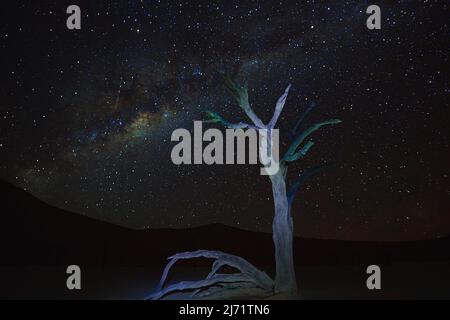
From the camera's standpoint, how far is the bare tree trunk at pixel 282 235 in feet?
19.5

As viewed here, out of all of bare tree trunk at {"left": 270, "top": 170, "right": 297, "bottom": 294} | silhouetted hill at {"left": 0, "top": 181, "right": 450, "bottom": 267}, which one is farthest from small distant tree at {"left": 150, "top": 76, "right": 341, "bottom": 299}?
silhouetted hill at {"left": 0, "top": 181, "right": 450, "bottom": 267}

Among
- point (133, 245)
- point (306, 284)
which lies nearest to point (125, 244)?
point (133, 245)

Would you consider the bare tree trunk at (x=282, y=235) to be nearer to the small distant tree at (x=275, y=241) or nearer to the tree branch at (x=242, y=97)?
the small distant tree at (x=275, y=241)

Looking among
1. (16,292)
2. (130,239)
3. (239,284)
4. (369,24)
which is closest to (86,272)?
(16,292)

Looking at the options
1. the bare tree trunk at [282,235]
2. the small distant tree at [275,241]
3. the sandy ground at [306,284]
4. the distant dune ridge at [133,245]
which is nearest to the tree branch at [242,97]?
the small distant tree at [275,241]

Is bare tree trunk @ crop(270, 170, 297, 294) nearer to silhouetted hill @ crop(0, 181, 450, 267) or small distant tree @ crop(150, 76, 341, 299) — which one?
small distant tree @ crop(150, 76, 341, 299)

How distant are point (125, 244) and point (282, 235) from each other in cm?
1343

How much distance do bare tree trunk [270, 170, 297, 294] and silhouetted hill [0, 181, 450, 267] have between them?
7.18 m

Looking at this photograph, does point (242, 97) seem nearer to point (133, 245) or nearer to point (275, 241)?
point (275, 241)

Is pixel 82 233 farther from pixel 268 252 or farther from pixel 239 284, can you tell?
pixel 239 284

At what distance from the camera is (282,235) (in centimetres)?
595

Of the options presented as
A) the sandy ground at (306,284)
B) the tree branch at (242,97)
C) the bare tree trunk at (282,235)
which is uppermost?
the tree branch at (242,97)

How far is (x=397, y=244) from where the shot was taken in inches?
621

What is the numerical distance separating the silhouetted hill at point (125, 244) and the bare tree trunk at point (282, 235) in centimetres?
718
